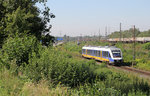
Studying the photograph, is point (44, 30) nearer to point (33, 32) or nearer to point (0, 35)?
point (33, 32)

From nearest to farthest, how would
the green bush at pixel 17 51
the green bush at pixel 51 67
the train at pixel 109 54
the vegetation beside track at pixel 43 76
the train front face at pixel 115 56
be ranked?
the vegetation beside track at pixel 43 76, the green bush at pixel 51 67, the green bush at pixel 17 51, the train front face at pixel 115 56, the train at pixel 109 54

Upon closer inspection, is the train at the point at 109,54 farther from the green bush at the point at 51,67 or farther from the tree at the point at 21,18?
the green bush at the point at 51,67

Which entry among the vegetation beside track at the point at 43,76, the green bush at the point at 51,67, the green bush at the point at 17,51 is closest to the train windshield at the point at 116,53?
the vegetation beside track at the point at 43,76

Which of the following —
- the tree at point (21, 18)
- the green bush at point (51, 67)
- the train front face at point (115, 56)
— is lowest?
A: the train front face at point (115, 56)

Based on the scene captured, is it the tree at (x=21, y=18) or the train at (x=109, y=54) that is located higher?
the tree at (x=21, y=18)

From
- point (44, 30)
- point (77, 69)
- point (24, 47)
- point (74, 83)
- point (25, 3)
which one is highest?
point (25, 3)

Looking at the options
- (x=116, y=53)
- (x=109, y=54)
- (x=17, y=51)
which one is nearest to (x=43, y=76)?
(x=17, y=51)

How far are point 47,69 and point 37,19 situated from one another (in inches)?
480

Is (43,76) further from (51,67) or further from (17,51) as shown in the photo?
(17,51)

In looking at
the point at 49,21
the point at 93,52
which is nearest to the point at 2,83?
the point at 49,21

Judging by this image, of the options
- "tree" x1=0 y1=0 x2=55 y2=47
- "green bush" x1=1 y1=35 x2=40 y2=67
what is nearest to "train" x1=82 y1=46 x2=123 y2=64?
"tree" x1=0 y1=0 x2=55 y2=47

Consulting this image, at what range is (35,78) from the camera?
33.6 ft

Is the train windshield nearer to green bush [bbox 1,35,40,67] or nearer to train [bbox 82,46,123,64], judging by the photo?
train [bbox 82,46,123,64]

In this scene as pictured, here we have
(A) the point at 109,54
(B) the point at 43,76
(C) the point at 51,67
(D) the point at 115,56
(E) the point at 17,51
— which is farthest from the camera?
(A) the point at 109,54
